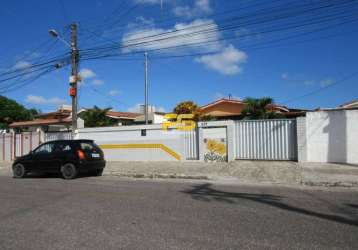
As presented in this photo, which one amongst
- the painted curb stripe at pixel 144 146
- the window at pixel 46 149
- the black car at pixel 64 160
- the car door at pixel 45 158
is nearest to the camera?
the black car at pixel 64 160

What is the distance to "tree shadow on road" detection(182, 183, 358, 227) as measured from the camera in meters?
6.31

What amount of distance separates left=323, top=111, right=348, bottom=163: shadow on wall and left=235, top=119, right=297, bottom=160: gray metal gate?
Result: 1.51 meters

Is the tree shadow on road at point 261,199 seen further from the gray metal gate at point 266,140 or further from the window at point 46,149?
the window at point 46,149

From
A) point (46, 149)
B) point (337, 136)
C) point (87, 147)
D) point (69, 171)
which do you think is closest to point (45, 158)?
point (46, 149)

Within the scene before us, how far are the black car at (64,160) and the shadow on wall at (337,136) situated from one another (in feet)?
33.1

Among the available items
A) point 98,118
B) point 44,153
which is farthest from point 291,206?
point 98,118

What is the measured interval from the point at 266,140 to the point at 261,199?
861cm

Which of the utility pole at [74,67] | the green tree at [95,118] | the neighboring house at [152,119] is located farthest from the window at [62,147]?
the neighboring house at [152,119]

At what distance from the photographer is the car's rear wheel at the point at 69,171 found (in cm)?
1344

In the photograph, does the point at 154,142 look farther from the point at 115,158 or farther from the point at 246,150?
the point at 246,150

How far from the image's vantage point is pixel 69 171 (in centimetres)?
1353

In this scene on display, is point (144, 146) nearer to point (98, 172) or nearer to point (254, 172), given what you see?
point (98, 172)

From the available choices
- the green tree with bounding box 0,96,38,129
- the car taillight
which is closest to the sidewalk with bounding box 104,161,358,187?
the car taillight

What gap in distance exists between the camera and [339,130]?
15086 millimetres
